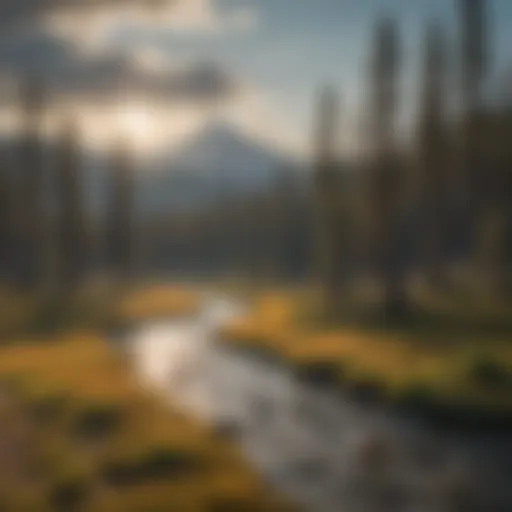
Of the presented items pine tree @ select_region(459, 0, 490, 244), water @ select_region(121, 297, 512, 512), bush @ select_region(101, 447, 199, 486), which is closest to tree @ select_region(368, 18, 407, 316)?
pine tree @ select_region(459, 0, 490, 244)

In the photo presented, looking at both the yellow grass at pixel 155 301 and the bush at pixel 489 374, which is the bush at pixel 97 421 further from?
the bush at pixel 489 374

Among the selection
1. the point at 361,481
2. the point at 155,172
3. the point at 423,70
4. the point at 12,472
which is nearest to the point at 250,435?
the point at 361,481

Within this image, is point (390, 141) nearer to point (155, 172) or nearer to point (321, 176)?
point (321, 176)

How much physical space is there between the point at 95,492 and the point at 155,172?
1248 mm

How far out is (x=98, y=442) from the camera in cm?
282

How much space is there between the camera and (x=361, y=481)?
275 centimetres

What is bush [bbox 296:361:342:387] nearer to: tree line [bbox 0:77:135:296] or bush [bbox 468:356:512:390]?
bush [bbox 468:356:512:390]

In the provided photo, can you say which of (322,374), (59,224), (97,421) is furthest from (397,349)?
(59,224)

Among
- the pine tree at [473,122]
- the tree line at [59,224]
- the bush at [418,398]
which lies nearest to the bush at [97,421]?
→ the tree line at [59,224]

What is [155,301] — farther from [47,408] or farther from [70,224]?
[47,408]

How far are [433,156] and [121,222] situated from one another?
124 cm

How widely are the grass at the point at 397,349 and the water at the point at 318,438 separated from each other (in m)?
0.08

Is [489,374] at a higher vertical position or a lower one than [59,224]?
lower

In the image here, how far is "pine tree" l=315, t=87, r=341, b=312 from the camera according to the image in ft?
9.82
